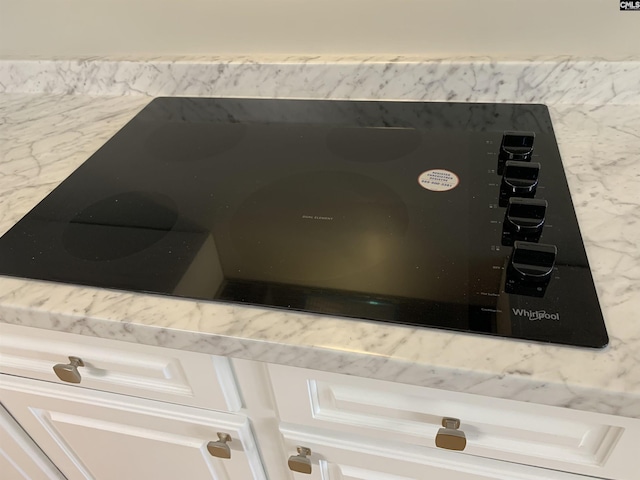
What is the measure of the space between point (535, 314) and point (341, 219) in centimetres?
28

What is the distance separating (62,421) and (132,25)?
0.74 m

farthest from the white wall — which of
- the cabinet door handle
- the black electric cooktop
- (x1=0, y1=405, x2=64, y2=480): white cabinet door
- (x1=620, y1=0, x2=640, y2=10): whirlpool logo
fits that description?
(x1=0, y1=405, x2=64, y2=480): white cabinet door

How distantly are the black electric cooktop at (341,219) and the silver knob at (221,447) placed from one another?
0.81 ft

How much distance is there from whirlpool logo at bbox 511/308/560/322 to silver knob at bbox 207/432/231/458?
0.43 meters

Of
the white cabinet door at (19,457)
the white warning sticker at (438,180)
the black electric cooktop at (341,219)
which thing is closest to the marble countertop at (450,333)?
the black electric cooktop at (341,219)

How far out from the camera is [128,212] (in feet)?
2.49

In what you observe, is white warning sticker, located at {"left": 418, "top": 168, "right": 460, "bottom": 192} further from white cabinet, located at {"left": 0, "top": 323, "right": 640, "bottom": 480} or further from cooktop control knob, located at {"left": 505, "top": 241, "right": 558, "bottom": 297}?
white cabinet, located at {"left": 0, "top": 323, "right": 640, "bottom": 480}

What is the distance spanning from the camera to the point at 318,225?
2.28 ft

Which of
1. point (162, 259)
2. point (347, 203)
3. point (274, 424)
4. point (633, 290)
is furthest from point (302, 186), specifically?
point (633, 290)

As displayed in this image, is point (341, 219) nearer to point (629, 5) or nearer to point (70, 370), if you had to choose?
point (70, 370)

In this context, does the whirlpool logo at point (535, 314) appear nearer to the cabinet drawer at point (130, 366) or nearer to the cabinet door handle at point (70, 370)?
the cabinet drawer at point (130, 366)

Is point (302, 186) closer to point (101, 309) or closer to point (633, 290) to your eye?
point (101, 309)

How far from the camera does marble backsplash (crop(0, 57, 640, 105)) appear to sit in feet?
2.79

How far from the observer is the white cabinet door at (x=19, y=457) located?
90 cm
